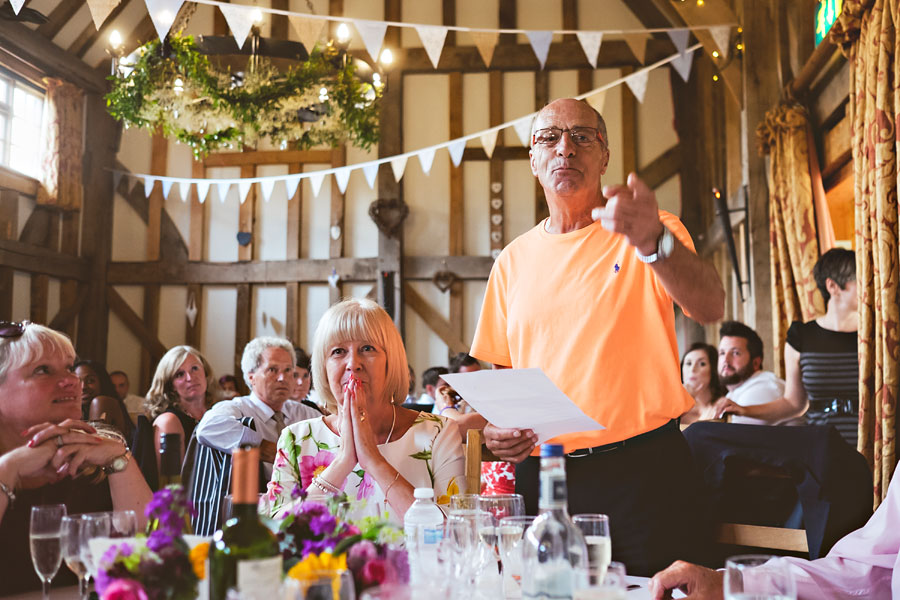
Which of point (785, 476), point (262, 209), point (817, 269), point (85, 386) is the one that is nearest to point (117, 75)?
point (85, 386)

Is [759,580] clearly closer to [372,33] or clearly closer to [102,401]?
[372,33]

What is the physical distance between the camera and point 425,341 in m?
10.1

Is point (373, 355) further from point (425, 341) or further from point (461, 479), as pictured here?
point (425, 341)

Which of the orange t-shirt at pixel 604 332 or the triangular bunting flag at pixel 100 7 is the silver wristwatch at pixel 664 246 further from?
the triangular bunting flag at pixel 100 7

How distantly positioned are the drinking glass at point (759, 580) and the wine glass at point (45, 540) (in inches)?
43.6

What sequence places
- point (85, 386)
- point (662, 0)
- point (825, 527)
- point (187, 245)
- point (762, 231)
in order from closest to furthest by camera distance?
point (825, 527) → point (85, 386) → point (762, 231) → point (662, 0) → point (187, 245)

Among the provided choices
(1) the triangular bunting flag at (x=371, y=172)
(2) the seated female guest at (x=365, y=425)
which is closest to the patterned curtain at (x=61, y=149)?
(1) the triangular bunting flag at (x=371, y=172)

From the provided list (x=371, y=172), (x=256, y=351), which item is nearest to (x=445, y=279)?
(x=371, y=172)

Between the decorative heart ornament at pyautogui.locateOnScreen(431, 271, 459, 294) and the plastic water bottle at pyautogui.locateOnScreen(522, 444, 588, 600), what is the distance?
882 centimetres

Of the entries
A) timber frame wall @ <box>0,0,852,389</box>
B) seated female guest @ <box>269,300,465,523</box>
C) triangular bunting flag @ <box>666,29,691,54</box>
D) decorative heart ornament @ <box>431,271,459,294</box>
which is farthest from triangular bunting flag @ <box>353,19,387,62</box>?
decorative heart ornament @ <box>431,271,459,294</box>

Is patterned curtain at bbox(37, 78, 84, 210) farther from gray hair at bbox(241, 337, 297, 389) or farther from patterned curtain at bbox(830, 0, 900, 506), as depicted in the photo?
patterned curtain at bbox(830, 0, 900, 506)

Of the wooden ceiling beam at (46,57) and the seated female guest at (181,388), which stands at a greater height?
the wooden ceiling beam at (46,57)

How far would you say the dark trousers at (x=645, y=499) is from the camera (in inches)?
72.9

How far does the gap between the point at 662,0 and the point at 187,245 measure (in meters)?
6.85
